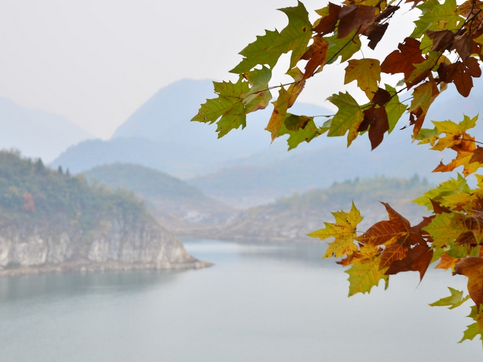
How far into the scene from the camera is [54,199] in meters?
27.8

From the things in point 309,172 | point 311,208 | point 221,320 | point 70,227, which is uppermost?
point 309,172

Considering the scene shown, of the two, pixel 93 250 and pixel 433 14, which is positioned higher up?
pixel 433 14

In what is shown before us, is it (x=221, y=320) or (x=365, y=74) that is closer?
(x=365, y=74)

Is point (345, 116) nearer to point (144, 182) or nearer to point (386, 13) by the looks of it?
point (386, 13)

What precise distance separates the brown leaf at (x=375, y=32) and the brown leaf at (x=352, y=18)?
0.03 metres

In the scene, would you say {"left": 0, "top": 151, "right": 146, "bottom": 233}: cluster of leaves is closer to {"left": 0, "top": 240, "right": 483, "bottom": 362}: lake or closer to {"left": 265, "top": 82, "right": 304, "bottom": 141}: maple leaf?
{"left": 0, "top": 240, "right": 483, "bottom": 362}: lake

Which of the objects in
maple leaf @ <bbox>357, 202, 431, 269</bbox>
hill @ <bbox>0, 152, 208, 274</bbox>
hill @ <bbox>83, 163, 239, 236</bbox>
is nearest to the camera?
maple leaf @ <bbox>357, 202, 431, 269</bbox>

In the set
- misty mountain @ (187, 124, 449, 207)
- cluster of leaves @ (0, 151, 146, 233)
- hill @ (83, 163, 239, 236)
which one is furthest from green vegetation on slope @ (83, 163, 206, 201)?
cluster of leaves @ (0, 151, 146, 233)

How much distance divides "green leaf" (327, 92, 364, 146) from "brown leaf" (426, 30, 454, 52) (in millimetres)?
67

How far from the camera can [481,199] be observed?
45cm

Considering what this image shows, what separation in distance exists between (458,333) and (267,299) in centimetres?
736

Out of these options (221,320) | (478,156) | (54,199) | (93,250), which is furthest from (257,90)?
(54,199)

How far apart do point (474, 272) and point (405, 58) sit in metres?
0.17

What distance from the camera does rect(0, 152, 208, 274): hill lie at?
24.0 m
